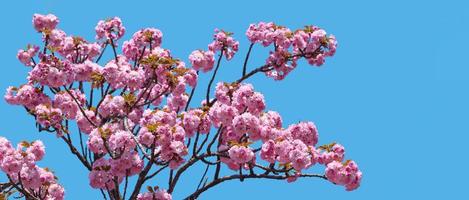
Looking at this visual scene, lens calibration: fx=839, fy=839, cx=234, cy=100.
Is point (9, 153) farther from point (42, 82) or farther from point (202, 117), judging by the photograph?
point (202, 117)

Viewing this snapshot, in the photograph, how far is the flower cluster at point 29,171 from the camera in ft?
45.9

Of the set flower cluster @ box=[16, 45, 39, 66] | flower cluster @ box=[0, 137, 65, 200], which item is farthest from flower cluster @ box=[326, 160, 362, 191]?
flower cluster @ box=[16, 45, 39, 66]

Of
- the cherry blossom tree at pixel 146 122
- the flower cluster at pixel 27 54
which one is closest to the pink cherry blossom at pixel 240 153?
the cherry blossom tree at pixel 146 122

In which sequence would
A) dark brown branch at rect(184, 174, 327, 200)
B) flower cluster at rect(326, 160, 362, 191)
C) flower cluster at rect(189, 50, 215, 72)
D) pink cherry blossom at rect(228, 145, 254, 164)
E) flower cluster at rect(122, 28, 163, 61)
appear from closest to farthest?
pink cherry blossom at rect(228, 145, 254, 164)
flower cluster at rect(326, 160, 362, 191)
dark brown branch at rect(184, 174, 327, 200)
flower cluster at rect(189, 50, 215, 72)
flower cluster at rect(122, 28, 163, 61)

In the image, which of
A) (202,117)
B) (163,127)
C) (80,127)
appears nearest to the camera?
(163,127)

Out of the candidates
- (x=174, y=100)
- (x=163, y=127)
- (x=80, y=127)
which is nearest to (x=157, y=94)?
(x=174, y=100)

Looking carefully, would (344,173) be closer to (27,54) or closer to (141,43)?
(141,43)

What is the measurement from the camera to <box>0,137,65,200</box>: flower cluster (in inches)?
551

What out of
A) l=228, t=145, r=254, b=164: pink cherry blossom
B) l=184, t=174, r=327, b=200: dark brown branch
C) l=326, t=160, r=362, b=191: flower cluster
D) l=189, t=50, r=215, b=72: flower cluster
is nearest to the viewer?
l=228, t=145, r=254, b=164: pink cherry blossom

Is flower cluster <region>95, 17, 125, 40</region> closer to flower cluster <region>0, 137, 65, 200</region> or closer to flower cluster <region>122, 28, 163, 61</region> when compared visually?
flower cluster <region>122, 28, 163, 61</region>

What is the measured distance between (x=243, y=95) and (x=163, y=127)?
5.22 ft

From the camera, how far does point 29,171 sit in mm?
14312

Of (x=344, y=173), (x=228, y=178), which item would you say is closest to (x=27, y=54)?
(x=228, y=178)

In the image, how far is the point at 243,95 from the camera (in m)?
14.5
